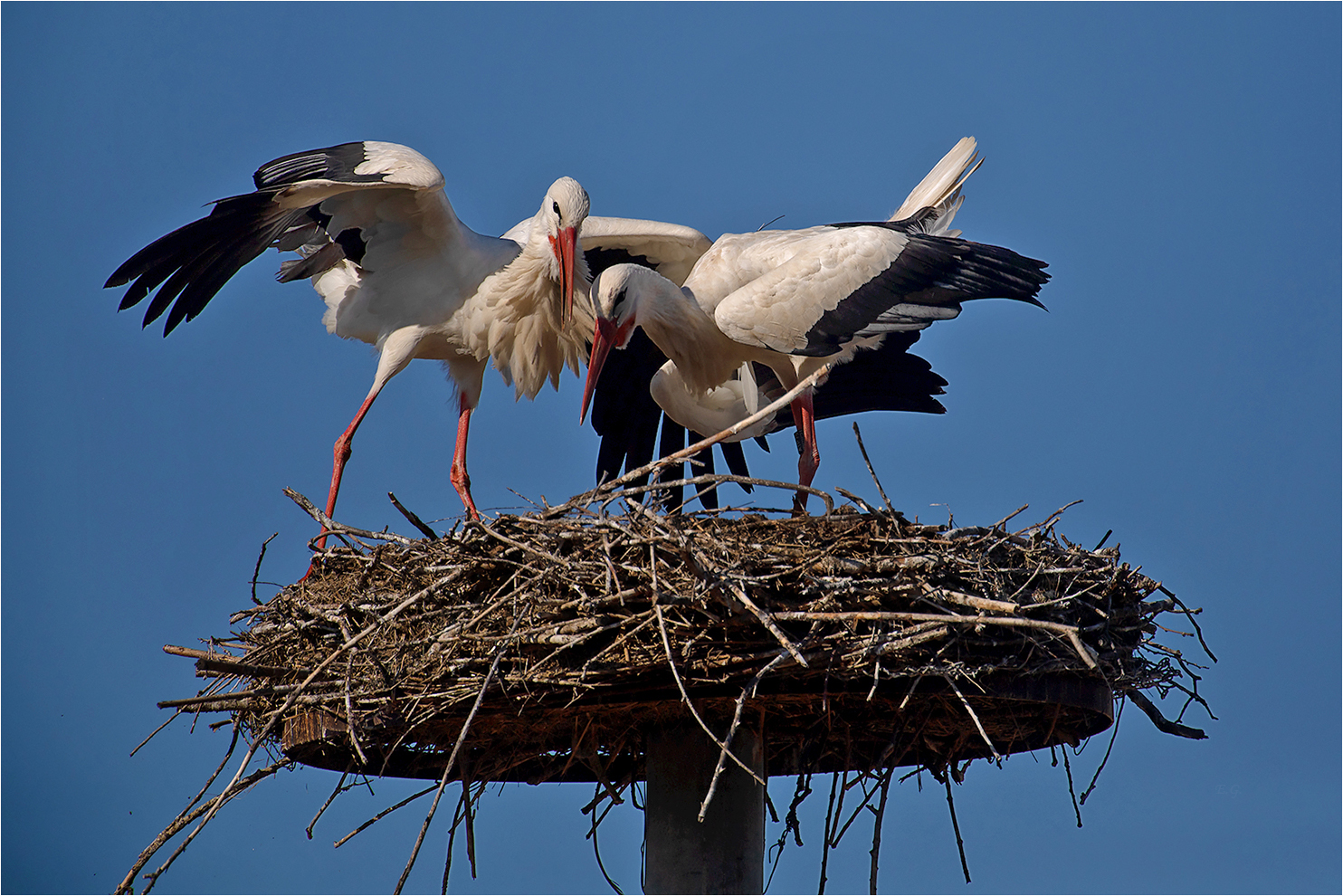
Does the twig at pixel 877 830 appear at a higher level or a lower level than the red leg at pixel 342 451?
lower

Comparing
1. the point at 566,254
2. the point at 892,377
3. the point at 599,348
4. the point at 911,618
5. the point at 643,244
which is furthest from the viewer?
the point at 643,244

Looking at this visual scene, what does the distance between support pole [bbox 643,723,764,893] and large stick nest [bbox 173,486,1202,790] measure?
0.12 metres

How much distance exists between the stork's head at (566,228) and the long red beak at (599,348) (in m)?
0.31

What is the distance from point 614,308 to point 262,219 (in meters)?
1.41

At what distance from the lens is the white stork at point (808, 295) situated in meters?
5.33

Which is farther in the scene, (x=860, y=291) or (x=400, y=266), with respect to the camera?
(x=400, y=266)

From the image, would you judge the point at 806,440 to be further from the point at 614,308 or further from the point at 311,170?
the point at 311,170

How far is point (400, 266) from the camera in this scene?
595 cm

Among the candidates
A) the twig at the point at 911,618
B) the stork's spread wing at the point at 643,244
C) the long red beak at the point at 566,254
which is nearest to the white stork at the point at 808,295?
the long red beak at the point at 566,254

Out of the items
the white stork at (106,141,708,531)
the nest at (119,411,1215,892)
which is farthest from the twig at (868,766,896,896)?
the white stork at (106,141,708,531)

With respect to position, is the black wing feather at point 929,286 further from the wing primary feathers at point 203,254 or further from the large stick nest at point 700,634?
the wing primary feathers at point 203,254

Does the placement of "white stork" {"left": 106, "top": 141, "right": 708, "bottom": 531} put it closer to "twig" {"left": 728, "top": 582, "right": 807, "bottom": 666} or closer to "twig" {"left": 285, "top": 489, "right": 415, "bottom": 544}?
"twig" {"left": 285, "top": 489, "right": 415, "bottom": 544}

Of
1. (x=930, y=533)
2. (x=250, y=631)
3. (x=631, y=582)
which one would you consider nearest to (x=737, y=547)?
(x=631, y=582)

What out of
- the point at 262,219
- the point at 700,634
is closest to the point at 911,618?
the point at 700,634
